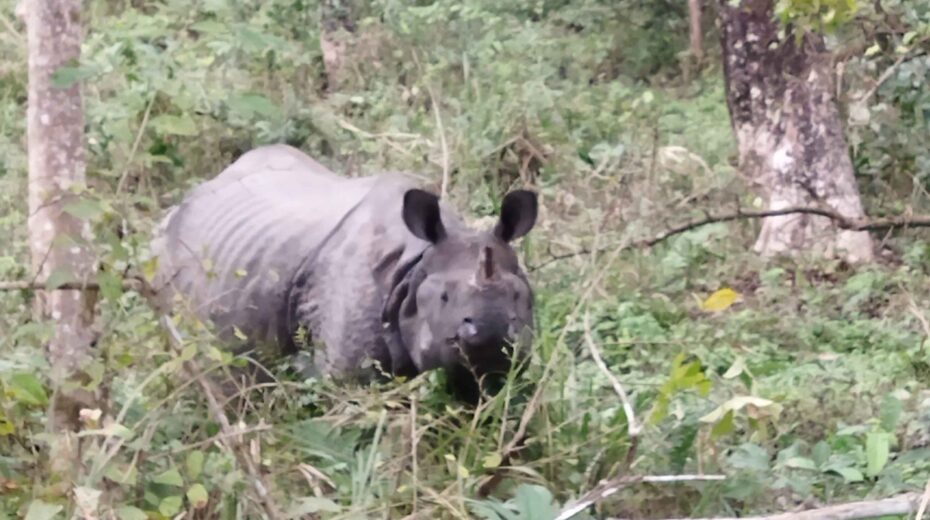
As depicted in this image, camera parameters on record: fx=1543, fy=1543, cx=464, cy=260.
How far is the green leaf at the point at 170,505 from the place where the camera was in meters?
3.56

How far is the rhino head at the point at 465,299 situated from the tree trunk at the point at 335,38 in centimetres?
590

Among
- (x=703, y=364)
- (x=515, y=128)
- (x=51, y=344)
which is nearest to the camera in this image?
(x=51, y=344)

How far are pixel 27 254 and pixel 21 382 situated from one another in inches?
148

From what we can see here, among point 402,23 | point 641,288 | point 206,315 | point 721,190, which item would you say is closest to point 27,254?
point 206,315

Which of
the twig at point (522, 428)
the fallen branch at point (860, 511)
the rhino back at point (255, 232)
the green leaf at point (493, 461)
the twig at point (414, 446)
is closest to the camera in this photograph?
the fallen branch at point (860, 511)

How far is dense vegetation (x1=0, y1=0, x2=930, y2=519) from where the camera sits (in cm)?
378

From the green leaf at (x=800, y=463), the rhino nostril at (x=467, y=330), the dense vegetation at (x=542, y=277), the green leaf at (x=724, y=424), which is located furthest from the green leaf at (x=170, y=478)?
the green leaf at (x=800, y=463)

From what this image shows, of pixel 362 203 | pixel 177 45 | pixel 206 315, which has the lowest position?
pixel 206 315

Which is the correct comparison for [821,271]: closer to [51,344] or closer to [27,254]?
[27,254]

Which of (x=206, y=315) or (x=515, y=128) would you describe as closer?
(x=206, y=315)

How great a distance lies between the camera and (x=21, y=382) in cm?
360

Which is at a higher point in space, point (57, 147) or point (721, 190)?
point (57, 147)

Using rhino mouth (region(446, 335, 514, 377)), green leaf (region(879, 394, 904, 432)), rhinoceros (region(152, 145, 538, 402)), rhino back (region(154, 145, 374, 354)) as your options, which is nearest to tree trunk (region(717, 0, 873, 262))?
rhino back (region(154, 145, 374, 354))

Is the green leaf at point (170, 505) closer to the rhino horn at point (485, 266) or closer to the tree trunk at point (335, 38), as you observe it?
the rhino horn at point (485, 266)
